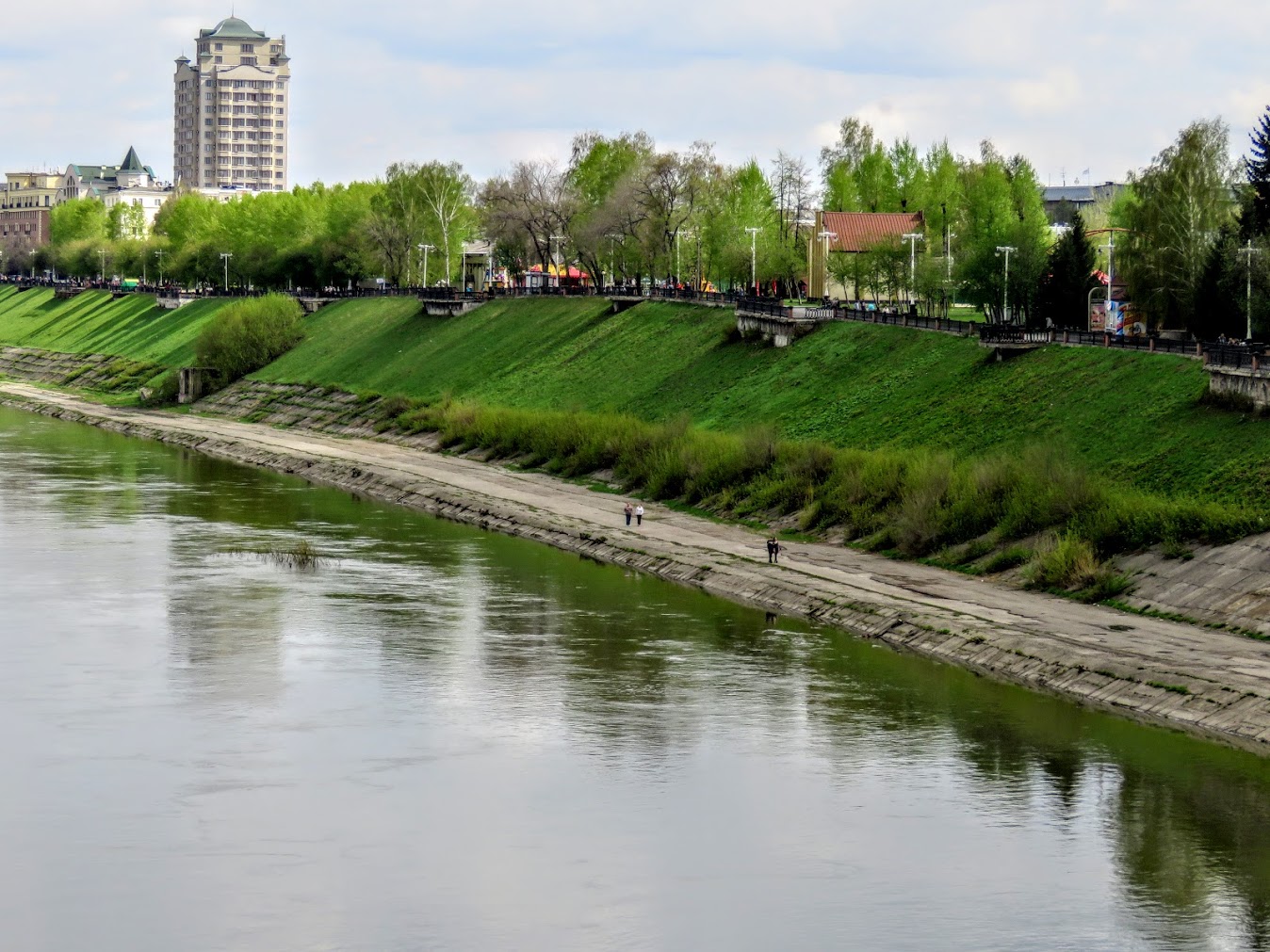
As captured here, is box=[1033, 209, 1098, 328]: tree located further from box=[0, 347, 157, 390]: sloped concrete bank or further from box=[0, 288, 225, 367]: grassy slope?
box=[0, 347, 157, 390]: sloped concrete bank

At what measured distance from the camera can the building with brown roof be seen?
445ft

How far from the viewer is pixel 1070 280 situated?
9712 centimetres

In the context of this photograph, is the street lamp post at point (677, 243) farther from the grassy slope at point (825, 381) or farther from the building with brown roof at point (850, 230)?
the grassy slope at point (825, 381)

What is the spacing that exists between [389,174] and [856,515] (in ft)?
369

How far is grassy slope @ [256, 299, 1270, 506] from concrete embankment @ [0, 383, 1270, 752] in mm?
8188

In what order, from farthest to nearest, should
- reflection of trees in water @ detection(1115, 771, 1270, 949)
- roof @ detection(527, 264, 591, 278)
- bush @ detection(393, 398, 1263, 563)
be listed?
roof @ detection(527, 264, 591, 278) < bush @ detection(393, 398, 1263, 563) < reflection of trees in water @ detection(1115, 771, 1270, 949)

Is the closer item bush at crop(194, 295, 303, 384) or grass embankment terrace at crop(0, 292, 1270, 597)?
grass embankment terrace at crop(0, 292, 1270, 597)

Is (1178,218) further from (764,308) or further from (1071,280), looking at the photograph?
(764,308)

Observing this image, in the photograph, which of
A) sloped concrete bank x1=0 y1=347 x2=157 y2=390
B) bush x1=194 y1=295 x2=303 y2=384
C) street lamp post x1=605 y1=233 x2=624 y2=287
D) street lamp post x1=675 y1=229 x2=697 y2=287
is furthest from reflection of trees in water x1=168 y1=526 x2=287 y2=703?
sloped concrete bank x1=0 y1=347 x2=157 y2=390

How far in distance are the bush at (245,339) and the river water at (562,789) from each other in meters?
82.2

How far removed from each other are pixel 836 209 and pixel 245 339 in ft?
158

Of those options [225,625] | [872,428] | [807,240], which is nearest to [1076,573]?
[872,428]

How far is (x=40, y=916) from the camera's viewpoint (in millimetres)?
32875

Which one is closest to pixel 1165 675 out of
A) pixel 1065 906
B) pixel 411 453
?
pixel 1065 906
